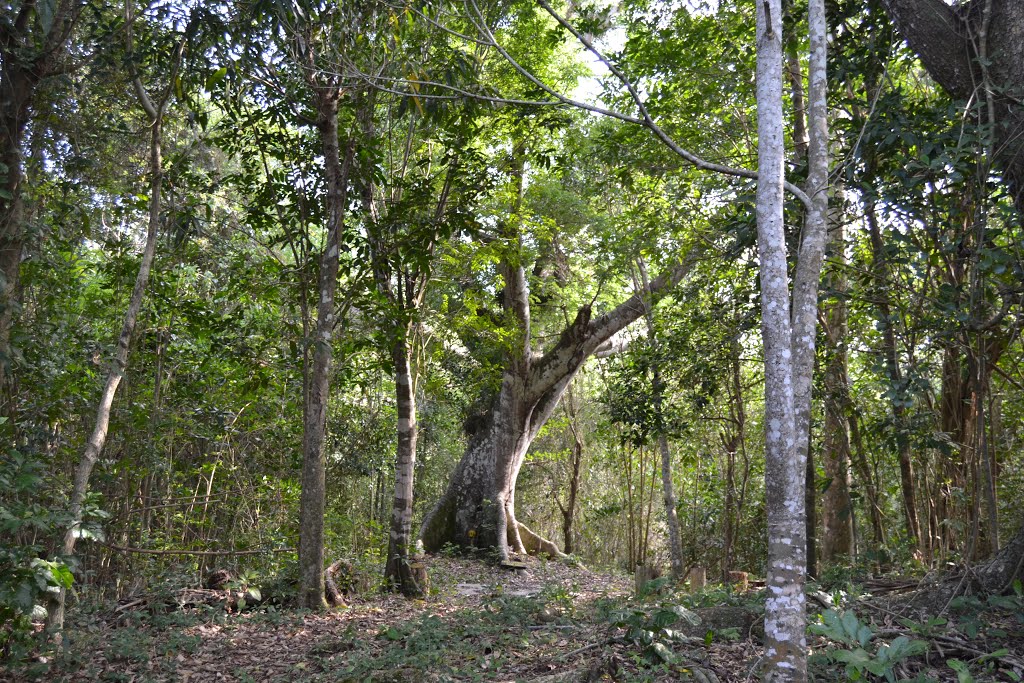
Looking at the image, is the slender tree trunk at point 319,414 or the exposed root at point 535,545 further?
the exposed root at point 535,545

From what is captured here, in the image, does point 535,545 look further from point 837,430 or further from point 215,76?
point 215,76

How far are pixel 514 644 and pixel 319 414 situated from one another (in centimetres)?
310

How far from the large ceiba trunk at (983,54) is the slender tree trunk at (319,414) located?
5250 millimetres

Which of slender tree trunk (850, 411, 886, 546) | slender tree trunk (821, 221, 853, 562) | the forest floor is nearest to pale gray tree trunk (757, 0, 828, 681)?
the forest floor

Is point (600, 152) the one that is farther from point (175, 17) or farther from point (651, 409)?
point (175, 17)

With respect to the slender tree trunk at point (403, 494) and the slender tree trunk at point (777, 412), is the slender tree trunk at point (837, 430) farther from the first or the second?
the slender tree trunk at point (403, 494)

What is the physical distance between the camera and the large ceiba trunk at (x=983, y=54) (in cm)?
466

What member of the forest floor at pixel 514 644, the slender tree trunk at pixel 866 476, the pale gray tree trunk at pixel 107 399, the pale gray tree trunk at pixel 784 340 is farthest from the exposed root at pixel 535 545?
the pale gray tree trunk at pixel 784 340

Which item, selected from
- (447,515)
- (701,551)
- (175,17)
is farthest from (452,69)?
(701,551)

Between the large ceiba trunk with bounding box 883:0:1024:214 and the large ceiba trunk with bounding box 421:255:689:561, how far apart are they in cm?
749

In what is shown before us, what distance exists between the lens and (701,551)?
48.9ft

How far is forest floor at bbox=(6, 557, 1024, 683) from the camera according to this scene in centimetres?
429

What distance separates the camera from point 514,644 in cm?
579

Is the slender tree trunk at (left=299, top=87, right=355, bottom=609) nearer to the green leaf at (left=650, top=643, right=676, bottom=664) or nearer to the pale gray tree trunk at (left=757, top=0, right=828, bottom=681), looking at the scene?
the green leaf at (left=650, top=643, right=676, bottom=664)
